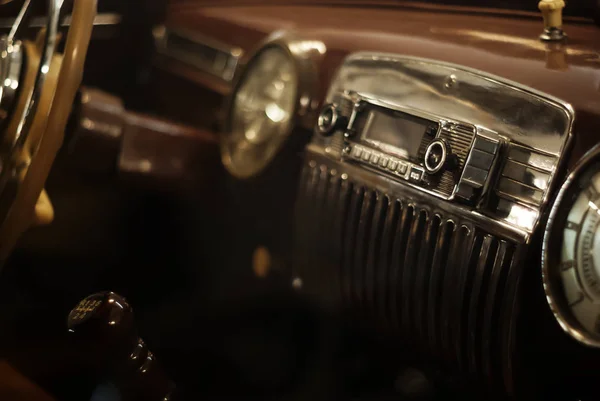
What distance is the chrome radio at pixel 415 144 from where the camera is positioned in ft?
3.38

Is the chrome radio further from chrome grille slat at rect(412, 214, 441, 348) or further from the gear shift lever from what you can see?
the gear shift lever

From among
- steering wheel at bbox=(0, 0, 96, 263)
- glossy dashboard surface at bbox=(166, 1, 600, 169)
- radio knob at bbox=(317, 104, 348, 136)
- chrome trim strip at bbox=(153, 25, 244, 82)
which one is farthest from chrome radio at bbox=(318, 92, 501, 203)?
chrome trim strip at bbox=(153, 25, 244, 82)

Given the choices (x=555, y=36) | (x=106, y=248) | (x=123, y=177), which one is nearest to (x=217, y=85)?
(x=123, y=177)

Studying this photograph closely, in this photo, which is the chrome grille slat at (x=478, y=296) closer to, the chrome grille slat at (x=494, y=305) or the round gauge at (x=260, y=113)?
the chrome grille slat at (x=494, y=305)

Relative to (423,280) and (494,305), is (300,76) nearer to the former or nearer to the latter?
(423,280)

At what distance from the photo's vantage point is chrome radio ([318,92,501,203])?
3.38 feet

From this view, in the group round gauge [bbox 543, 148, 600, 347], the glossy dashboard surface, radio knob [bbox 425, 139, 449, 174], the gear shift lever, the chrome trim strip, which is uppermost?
the glossy dashboard surface

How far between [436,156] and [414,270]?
19cm

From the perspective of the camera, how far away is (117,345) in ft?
3.18

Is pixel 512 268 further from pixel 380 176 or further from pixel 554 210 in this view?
pixel 380 176

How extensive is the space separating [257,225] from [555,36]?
0.79 metres

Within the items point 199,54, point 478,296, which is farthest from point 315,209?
point 199,54

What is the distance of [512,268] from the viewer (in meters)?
0.97

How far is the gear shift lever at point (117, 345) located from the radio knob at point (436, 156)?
0.51m
